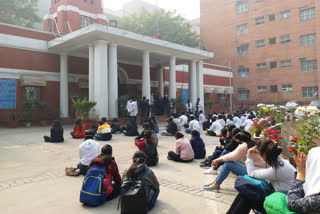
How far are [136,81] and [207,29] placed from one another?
67.6ft

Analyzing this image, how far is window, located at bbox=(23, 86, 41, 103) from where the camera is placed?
1499cm

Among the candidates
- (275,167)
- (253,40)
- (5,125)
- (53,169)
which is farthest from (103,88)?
(253,40)

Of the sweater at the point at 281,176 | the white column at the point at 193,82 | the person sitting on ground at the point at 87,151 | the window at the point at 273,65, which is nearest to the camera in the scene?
the sweater at the point at 281,176

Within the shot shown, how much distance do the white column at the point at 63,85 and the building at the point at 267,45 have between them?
21.3 m

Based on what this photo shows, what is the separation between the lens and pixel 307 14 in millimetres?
29547

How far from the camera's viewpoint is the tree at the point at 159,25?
32750mm

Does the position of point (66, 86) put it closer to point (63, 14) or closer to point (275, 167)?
point (63, 14)

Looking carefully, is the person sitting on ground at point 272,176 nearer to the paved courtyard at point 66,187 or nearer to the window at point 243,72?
the paved courtyard at point 66,187

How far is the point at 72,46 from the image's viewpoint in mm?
15523

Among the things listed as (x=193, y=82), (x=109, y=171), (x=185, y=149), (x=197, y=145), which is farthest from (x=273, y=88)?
(x=109, y=171)

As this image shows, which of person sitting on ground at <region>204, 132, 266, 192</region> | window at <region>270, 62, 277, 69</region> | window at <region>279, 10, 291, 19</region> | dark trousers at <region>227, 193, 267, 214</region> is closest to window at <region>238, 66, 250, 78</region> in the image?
window at <region>270, 62, 277, 69</region>

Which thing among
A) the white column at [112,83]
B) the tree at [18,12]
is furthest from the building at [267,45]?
the tree at [18,12]

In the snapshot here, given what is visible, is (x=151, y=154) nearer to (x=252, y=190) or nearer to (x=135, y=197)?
(x=135, y=197)

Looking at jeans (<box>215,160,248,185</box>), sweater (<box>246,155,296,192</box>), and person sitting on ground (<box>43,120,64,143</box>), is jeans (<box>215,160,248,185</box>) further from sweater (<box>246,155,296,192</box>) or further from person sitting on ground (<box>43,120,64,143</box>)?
person sitting on ground (<box>43,120,64,143</box>)
